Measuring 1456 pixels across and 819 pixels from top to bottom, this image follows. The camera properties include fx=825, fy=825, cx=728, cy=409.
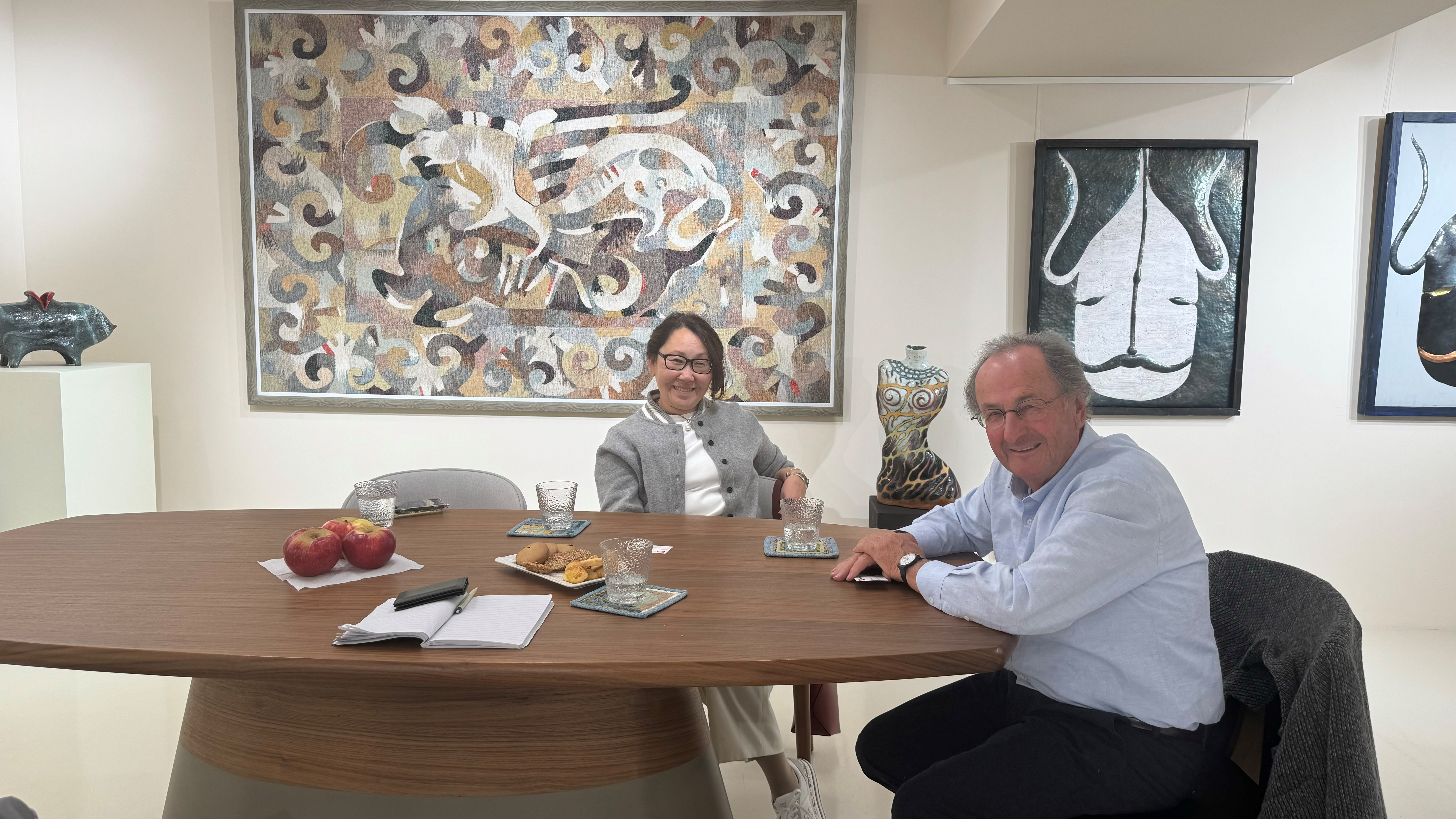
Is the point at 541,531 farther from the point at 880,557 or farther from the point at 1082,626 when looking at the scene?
the point at 1082,626

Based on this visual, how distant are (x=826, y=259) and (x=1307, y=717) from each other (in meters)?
2.61

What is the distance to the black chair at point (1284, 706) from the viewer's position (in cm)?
115

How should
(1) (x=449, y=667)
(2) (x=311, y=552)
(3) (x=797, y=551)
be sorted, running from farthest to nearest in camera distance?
1. (3) (x=797, y=551)
2. (2) (x=311, y=552)
3. (1) (x=449, y=667)

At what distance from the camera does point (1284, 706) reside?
1.31m

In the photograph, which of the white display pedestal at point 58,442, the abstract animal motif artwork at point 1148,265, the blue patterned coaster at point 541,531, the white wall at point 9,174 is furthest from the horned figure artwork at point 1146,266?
the white wall at point 9,174

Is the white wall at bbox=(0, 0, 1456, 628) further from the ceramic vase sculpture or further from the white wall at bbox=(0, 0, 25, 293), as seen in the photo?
the ceramic vase sculpture

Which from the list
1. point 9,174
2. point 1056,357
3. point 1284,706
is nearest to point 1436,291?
point 1056,357

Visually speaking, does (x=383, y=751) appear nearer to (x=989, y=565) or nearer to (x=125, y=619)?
(x=125, y=619)

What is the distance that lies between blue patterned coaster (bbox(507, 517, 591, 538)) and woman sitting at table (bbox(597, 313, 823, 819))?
0.32m

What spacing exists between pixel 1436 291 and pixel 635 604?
12.4 ft

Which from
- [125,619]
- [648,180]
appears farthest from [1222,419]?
[125,619]

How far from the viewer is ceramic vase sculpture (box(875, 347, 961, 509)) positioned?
322 centimetres

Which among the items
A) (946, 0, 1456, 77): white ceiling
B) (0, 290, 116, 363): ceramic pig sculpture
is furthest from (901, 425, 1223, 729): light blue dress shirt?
(0, 290, 116, 363): ceramic pig sculpture

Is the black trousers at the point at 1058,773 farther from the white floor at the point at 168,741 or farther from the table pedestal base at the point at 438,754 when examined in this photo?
the white floor at the point at 168,741
